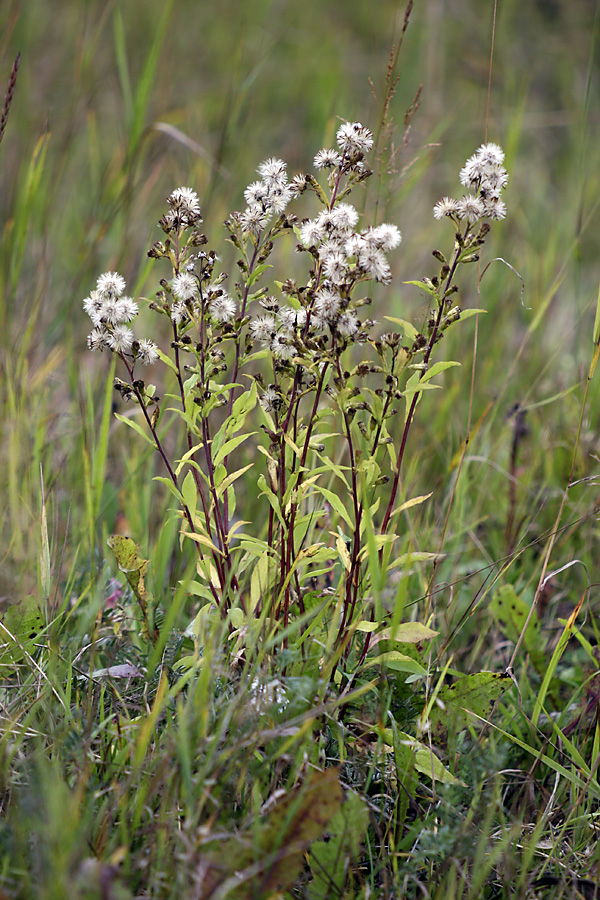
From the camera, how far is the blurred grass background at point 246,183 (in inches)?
79.3

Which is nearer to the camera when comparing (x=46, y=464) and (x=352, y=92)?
(x=46, y=464)

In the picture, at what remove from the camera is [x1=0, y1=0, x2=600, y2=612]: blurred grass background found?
201 centimetres

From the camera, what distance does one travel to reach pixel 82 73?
7.63 feet

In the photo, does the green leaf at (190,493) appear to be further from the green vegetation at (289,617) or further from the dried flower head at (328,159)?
the dried flower head at (328,159)

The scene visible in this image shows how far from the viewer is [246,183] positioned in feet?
11.7

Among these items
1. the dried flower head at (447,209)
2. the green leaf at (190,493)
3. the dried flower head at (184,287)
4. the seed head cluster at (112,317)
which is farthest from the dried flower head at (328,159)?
the green leaf at (190,493)

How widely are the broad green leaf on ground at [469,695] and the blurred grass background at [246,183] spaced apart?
0.69 m

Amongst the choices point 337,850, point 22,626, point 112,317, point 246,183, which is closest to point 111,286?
point 112,317

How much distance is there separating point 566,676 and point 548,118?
179 inches

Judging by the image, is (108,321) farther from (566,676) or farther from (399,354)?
(566,676)

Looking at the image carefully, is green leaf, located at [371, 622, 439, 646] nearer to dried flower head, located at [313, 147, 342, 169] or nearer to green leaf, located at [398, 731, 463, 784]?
green leaf, located at [398, 731, 463, 784]

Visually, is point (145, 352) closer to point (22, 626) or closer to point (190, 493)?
point (190, 493)

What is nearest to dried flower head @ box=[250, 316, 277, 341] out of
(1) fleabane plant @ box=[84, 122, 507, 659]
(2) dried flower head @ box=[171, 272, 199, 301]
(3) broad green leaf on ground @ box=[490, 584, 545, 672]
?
(1) fleabane plant @ box=[84, 122, 507, 659]

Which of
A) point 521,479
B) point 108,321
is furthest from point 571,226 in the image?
point 108,321
